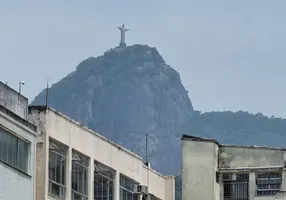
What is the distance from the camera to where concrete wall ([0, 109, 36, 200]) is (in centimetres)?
4103

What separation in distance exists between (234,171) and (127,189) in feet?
25.1

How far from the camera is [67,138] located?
48281 millimetres

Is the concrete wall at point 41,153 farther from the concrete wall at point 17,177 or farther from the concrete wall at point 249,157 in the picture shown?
the concrete wall at point 249,157

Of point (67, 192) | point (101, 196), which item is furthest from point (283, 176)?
point (67, 192)

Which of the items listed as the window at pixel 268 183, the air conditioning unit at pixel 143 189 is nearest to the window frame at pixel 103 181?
Answer: the air conditioning unit at pixel 143 189

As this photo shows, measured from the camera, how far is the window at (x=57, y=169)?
153 feet

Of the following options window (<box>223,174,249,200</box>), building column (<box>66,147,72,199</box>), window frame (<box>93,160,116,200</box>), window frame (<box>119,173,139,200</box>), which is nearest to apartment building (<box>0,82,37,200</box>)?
building column (<box>66,147,72,199</box>)

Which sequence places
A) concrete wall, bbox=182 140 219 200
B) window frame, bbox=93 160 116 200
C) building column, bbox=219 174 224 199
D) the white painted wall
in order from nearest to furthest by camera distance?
the white painted wall, window frame, bbox=93 160 116 200, concrete wall, bbox=182 140 219 200, building column, bbox=219 174 224 199

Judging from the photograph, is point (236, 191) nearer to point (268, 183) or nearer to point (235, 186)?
point (235, 186)

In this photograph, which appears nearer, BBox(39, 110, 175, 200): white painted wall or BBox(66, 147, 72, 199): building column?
BBox(39, 110, 175, 200): white painted wall

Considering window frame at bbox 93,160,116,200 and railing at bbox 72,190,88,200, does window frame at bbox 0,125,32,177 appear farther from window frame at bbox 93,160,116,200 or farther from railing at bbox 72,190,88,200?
window frame at bbox 93,160,116,200

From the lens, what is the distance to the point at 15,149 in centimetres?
4219

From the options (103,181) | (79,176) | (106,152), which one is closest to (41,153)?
(79,176)

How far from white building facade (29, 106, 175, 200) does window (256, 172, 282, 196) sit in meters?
4.87
